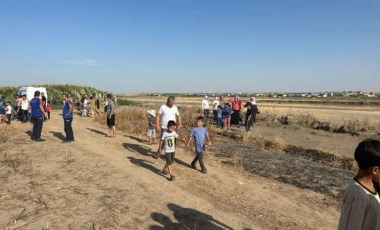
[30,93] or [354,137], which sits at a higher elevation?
[30,93]

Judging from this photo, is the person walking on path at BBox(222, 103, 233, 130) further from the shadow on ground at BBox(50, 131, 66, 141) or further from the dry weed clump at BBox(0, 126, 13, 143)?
the dry weed clump at BBox(0, 126, 13, 143)

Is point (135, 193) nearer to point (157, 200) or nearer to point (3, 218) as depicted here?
point (157, 200)

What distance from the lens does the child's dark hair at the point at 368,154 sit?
355 centimetres

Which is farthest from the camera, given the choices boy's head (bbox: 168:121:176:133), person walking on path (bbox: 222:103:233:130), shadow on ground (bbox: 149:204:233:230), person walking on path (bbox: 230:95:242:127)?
person walking on path (bbox: 230:95:242:127)

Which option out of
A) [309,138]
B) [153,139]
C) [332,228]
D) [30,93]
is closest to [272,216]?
[332,228]

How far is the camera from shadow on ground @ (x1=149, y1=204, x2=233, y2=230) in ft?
23.8

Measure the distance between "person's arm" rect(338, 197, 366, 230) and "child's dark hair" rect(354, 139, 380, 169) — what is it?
34cm

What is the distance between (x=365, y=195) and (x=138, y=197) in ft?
19.4

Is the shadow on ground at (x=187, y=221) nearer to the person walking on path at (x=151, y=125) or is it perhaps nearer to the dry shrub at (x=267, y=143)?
the person walking on path at (x=151, y=125)

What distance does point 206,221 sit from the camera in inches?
293

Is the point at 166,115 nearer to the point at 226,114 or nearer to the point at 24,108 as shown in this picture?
the point at 226,114

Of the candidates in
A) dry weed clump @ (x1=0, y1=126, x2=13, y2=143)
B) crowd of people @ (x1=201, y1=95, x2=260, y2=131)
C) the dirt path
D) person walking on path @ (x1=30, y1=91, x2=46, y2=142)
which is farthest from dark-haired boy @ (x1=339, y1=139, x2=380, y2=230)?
crowd of people @ (x1=201, y1=95, x2=260, y2=131)

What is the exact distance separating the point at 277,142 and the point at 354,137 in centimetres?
655

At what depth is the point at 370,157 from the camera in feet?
11.8
